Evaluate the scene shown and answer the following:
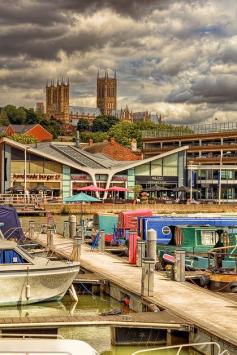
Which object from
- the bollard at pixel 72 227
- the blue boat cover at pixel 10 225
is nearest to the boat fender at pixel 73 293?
the blue boat cover at pixel 10 225

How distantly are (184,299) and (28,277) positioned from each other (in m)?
5.69

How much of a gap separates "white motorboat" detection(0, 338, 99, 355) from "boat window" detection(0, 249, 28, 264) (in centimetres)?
1368

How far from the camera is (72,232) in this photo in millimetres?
44688

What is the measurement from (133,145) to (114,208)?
247 feet

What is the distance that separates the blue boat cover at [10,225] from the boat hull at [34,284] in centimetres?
1160

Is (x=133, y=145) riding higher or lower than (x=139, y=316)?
higher

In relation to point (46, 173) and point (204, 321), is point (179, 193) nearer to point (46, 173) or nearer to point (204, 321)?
point (46, 173)

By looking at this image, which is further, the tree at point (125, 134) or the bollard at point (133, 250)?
the tree at point (125, 134)

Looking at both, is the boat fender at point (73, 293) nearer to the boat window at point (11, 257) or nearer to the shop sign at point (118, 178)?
the boat window at point (11, 257)

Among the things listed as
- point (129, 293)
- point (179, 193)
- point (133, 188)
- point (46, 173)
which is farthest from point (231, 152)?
point (129, 293)

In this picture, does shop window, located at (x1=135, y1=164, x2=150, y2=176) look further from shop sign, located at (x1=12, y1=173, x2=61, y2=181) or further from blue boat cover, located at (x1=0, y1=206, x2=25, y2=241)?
blue boat cover, located at (x1=0, y1=206, x2=25, y2=241)

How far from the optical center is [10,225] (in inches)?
1468

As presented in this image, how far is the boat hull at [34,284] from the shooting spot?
2366 centimetres

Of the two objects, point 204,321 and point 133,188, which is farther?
point 133,188
